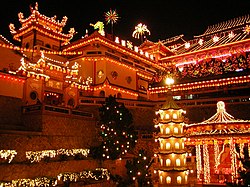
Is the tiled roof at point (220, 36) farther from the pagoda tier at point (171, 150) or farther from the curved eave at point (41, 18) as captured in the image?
the pagoda tier at point (171, 150)

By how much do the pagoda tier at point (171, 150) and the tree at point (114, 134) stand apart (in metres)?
5.47

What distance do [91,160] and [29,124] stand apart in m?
5.02

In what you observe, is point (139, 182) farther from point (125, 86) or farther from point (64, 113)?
point (125, 86)

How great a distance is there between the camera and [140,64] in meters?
35.4

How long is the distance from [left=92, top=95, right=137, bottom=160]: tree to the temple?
1.01 metres

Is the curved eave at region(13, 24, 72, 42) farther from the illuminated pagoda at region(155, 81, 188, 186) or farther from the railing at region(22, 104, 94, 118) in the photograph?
the illuminated pagoda at region(155, 81, 188, 186)

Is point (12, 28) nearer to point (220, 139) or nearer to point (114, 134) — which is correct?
point (114, 134)

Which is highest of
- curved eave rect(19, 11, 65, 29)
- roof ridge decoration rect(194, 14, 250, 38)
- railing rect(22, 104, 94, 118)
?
roof ridge decoration rect(194, 14, 250, 38)

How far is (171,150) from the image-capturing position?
1488cm

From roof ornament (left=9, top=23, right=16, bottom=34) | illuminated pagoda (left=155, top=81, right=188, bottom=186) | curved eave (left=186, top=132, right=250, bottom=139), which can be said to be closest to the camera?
illuminated pagoda (left=155, top=81, right=188, bottom=186)

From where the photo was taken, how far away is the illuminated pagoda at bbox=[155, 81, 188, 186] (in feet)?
47.5

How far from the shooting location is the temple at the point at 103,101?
15969 mm

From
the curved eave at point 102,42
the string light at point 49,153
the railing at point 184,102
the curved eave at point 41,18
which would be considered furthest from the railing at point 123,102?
the curved eave at point 41,18

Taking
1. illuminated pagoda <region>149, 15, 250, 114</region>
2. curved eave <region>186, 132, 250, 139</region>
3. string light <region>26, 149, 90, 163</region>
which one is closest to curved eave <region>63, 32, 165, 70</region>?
illuminated pagoda <region>149, 15, 250, 114</region>
